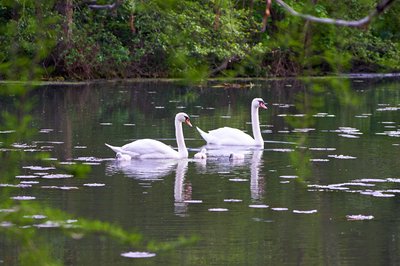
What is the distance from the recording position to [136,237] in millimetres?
2768

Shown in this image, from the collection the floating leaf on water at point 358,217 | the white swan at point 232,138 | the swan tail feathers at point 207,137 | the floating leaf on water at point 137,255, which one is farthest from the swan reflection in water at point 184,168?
the floating leaf on water at point 137,255

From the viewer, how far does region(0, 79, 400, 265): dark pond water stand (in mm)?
8648

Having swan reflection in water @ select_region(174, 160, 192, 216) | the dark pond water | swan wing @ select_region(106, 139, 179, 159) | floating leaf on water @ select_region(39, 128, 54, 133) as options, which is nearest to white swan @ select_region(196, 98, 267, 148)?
the dark pond water

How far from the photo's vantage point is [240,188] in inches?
496

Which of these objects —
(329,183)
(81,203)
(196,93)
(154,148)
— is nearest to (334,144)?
(154,148)

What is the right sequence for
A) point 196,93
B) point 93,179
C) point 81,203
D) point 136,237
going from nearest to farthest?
1. point 136,237
2. point 81,203
3. point 93,179
4. point 196,93

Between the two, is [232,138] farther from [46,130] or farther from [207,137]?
[46,130]

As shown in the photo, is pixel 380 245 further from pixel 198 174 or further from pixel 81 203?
pixel 198 174

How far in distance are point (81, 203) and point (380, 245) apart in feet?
11.3

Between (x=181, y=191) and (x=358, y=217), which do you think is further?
(x=181, y=191)

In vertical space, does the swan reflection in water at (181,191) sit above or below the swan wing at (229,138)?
below

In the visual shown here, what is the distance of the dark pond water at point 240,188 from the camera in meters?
8.65

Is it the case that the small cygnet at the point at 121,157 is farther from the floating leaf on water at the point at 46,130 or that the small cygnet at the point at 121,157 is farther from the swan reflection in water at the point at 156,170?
the floating leaf on water at the point at 46,130

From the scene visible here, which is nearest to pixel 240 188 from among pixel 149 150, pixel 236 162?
pixel 236 162
